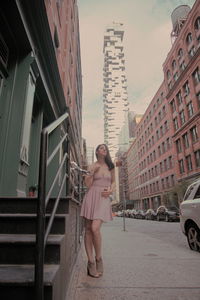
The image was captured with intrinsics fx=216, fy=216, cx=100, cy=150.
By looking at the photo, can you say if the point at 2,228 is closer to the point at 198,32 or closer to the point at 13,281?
the point at 13,281

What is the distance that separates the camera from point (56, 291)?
5.49 feet

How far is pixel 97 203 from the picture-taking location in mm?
3143

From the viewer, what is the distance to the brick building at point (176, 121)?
30547 mm

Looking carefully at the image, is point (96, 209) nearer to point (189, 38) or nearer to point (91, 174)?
point (91, 174)

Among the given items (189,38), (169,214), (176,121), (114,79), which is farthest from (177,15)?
(114,79)

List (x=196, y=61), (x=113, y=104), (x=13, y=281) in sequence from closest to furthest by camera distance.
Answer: (x=13, y=281) → (x=196, y=61) → (x=113, y=104)

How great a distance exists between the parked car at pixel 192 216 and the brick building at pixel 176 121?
84.5ft

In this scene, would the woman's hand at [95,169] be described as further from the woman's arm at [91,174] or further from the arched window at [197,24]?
the arched window at [197,24]

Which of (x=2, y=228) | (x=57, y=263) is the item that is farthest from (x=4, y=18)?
(x=57, y=263)

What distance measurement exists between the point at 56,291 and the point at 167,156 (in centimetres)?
4116

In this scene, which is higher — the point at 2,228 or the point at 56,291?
the point at 2,228

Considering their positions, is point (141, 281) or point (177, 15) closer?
point (141, 281)

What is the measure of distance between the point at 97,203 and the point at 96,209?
0.28ft

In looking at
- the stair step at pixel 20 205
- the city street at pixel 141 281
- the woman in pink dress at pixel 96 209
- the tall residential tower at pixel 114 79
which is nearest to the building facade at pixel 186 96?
the city street at pixel 141 281
